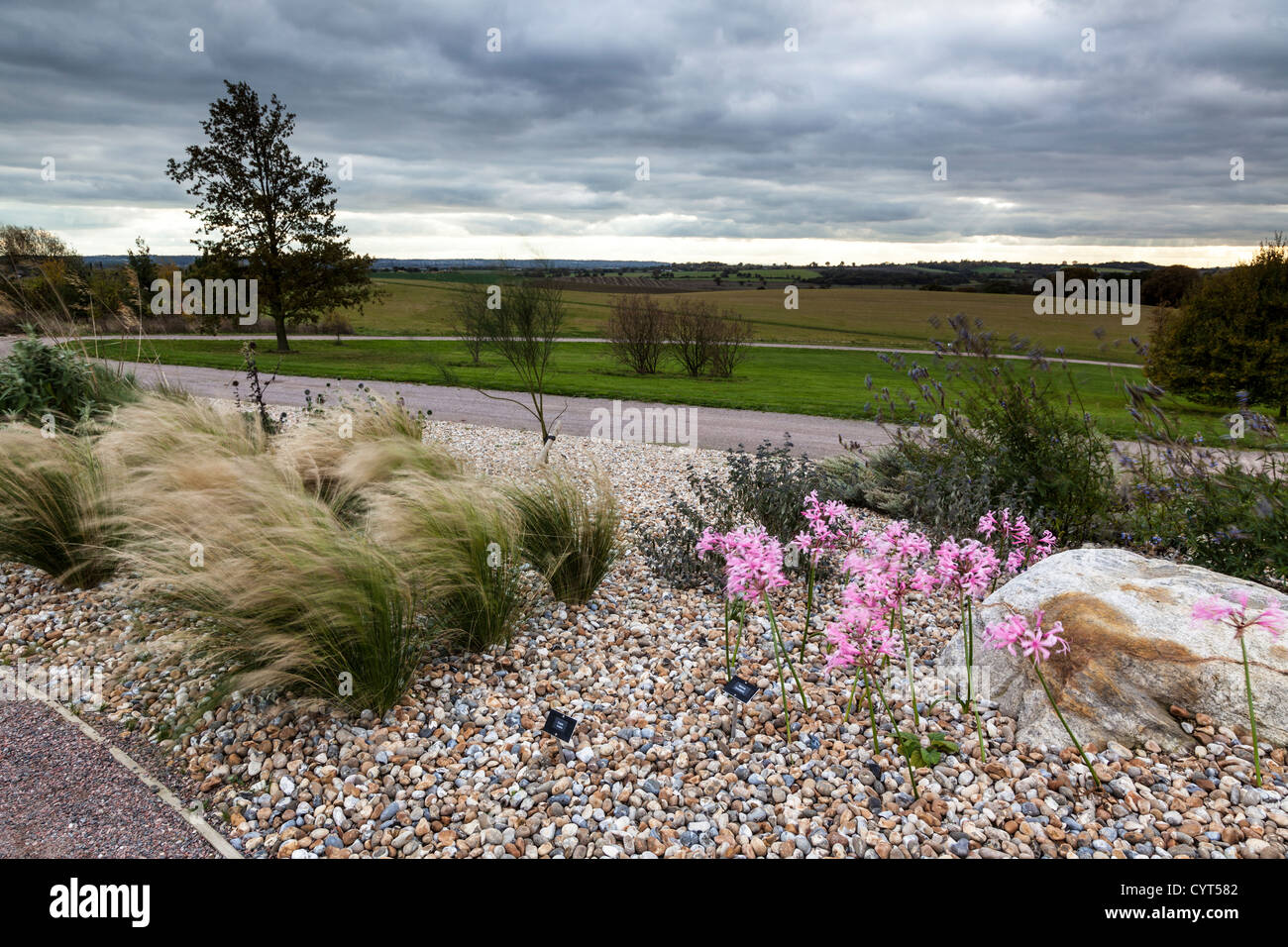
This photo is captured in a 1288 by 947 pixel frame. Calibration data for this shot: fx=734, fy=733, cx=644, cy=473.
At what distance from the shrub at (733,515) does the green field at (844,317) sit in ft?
83.5

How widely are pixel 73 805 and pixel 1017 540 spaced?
474 centimetres

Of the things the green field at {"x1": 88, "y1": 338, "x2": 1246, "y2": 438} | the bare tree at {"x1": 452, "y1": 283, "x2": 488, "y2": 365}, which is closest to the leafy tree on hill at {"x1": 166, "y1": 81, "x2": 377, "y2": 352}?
the green field at {"x1": 88, "y1": 338, "x2": 1246, "y2": 438}

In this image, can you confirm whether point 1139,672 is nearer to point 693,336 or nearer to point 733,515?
point 733,515

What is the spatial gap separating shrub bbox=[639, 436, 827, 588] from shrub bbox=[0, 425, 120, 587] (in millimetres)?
3739

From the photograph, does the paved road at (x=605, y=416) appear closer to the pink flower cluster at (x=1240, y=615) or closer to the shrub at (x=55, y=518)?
the shrub at (x=55, y=518)

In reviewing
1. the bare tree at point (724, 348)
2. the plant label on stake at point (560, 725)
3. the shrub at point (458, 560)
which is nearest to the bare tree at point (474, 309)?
the shrub at point (458, 560)

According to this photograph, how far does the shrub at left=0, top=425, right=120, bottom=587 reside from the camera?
5.01 metres

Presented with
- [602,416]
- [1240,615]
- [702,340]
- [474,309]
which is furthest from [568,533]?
[702,340]

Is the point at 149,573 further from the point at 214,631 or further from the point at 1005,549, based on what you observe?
the point at 1005,549

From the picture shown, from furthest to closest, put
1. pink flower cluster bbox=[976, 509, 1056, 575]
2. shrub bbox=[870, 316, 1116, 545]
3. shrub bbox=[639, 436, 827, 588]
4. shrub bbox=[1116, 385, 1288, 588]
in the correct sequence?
shrub bbox=[870, 316, 1116, 545] → shrub bbox=[639, 436, 827, 588] → shrub bbox=[1116, 385, 1288, 588] → pink flower cluster bbox=[976, 509, 1056, 575]

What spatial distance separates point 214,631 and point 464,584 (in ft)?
3.83

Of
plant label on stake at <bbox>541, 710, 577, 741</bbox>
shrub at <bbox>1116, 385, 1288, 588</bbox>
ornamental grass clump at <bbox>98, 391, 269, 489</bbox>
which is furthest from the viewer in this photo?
ornamental grass clump at <bbox>98, 391, 269, 489</bbox>

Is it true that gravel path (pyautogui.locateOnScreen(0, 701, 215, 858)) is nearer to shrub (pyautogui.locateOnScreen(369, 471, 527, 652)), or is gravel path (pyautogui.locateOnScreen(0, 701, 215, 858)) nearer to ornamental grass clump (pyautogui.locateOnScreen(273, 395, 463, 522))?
shrub (pyautogui.locateOnScreen(369, 471, 527, 652))

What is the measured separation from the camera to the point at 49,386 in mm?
7848
